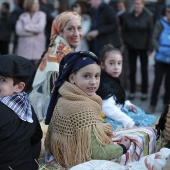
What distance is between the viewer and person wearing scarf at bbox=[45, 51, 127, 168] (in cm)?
319

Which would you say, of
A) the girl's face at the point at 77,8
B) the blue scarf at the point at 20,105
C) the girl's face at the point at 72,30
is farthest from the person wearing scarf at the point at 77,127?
the girl's face at the point at 77,8

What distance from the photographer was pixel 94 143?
3195 millimetres

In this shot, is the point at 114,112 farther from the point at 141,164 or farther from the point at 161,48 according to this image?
the point at 161,48

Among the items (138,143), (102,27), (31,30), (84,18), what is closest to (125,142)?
(138,143)

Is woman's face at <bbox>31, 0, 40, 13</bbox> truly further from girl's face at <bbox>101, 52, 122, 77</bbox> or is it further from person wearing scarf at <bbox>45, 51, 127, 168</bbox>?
person wearing scarf at <bbox>45, 51, 127, 168</bbox>

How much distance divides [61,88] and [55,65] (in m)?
1.44

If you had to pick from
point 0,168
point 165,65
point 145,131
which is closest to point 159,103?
point 165,65

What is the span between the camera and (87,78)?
3.40 m

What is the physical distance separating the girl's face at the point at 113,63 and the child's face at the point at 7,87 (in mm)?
1511

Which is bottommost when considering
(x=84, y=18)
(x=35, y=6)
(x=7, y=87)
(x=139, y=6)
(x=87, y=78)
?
(x=7, y=87)

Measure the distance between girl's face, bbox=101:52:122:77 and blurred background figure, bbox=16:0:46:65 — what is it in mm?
3587

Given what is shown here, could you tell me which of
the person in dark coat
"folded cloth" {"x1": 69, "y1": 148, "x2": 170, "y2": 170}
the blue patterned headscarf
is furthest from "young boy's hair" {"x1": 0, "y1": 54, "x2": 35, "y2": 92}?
the person in dark coat

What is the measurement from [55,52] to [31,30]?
309 centimetres

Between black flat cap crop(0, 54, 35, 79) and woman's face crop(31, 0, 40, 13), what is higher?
woman's face crop(31, 0, 40, 13)
